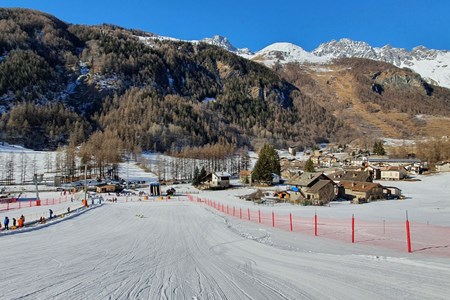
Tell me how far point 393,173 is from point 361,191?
42.9 metres

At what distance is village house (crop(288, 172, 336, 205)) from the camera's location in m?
56.2

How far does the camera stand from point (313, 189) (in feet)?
187

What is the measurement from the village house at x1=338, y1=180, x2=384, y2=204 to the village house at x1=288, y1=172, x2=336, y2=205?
327 cm

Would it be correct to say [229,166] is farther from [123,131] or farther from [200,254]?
[200,254]

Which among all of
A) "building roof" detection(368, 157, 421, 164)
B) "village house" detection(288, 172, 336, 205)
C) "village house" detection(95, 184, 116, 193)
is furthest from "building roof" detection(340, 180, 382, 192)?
"building roof" detection(368, 157, 421, 164)

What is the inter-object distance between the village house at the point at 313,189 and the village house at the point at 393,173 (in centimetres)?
4283

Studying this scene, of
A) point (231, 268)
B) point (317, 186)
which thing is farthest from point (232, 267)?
point (317, 186)

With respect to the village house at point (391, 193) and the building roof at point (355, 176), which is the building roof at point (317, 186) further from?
the building roof at point (355, 176)

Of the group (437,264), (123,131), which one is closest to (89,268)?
(437,264)

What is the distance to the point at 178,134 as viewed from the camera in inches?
7323

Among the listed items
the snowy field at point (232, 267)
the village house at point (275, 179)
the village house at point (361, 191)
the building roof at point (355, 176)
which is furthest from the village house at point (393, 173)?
the snowy field at point (232, 267)

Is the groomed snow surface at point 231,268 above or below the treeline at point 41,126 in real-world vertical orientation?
below

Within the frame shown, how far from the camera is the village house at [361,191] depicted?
2254 inches

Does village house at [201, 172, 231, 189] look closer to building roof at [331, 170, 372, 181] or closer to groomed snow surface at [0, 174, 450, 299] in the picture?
building roof at [331, 170, 372, 181]
